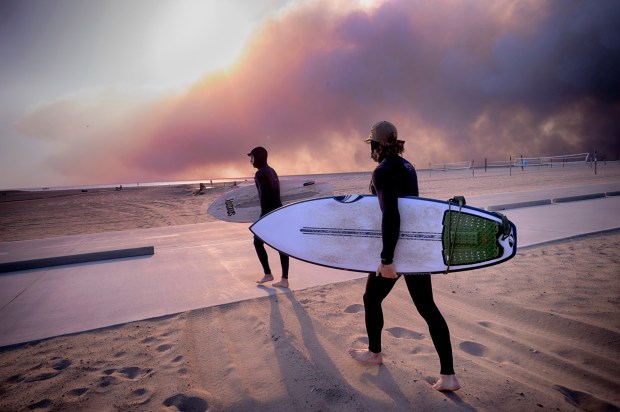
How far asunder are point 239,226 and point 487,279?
6924 mm

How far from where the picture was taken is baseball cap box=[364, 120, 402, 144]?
8.21 feet

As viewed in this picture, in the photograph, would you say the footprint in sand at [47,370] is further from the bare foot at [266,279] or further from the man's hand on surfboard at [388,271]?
the man's hand on surfboard at [388,271]

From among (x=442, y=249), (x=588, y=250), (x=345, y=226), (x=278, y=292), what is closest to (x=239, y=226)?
(x=278, y=292)

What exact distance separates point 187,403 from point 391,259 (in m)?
1.87

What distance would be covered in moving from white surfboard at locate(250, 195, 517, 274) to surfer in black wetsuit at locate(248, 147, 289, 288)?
4.03ft

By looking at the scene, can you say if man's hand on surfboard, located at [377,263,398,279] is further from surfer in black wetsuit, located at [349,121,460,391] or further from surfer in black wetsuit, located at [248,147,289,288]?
surfer in black wetsuit, located at [248,147,289,288]

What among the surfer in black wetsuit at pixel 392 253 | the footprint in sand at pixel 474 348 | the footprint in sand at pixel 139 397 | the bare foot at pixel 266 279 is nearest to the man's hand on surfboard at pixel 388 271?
the surfer in black wetsuit at pixel 392 253

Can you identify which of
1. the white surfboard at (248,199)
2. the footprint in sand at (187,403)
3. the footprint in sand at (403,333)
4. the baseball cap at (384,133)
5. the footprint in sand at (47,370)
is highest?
the baseball cap at (384,133)

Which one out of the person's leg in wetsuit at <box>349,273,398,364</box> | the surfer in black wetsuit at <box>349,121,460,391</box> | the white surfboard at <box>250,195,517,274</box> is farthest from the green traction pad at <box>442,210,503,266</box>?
the person's leg in wetsuit at <box>349,273,398,364</box>

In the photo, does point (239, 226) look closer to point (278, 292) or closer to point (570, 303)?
point (278, 292)

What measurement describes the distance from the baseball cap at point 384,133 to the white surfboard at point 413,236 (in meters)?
0.59

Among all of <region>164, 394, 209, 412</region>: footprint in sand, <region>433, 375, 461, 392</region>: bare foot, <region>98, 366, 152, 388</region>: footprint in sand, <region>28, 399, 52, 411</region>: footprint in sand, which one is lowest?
<region>433, 375, 461, 392</region>: bare foot

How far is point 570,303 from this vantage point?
12.0ft

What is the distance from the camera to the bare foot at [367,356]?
2.71 m
